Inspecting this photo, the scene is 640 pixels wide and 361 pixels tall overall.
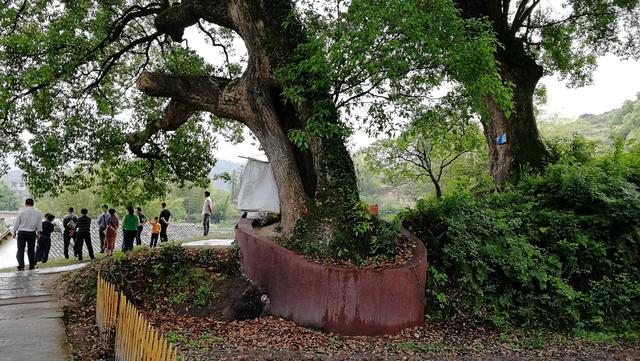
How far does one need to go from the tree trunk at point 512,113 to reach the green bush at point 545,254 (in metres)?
2.87

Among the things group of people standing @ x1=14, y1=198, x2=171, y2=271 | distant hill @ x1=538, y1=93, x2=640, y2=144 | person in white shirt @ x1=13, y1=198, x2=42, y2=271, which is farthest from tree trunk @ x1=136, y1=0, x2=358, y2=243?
distant hill @ x1=538, y1=93, x2=640, y2=144

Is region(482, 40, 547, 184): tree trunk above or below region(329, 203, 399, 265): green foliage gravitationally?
above

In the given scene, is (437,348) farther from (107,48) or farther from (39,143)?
(107,48)

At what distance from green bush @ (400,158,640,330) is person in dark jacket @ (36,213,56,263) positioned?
965cm

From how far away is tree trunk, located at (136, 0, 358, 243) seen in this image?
752 centimetres

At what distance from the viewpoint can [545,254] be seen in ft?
25.4

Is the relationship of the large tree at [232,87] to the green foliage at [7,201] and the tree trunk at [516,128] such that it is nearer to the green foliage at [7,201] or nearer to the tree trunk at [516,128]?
the tree trunk at [516,128]

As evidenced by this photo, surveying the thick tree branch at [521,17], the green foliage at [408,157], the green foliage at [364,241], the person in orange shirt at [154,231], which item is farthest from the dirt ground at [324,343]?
the thick tree branch at [521,17]

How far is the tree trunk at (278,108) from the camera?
24.7 ft

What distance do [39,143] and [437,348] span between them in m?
9.53

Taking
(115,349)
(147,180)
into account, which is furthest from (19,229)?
(115,349)

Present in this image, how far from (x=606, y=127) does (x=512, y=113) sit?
134 ft

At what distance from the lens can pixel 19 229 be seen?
1052 centimetres

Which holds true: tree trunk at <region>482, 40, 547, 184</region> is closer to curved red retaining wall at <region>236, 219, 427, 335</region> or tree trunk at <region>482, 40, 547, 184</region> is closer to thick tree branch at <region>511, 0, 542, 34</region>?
thick tree branch at <region>511, 0, 542, 34</region>
